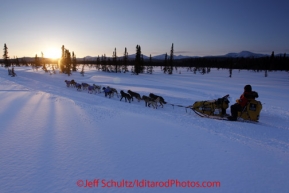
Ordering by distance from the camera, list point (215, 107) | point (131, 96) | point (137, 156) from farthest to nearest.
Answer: point (131, 96) → point (215, 107) → point (137, 156)

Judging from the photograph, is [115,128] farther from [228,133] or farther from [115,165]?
[228,133]

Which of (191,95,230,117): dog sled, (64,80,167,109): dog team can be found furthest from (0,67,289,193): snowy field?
(64,80,167,109): dog team

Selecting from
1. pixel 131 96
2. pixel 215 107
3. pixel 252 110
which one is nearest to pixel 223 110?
pixel 215 107

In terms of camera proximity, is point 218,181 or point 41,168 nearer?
point 218,181

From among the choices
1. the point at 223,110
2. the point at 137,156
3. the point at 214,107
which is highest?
the point at 214,107

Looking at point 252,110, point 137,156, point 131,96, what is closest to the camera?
point 137,156

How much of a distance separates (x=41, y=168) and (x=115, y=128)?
236 centimetres

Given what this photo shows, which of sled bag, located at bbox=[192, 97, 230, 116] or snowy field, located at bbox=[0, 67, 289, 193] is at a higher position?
sled bag, located at bbox=[192, 97, 230, 116]

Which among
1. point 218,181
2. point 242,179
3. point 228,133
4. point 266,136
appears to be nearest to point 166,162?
point 218,181

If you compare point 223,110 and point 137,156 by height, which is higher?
point 223,110

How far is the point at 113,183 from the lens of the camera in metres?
2.72

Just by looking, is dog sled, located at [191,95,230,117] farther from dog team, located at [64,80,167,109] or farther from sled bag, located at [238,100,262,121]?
dog team, located at [64,80,167,109]

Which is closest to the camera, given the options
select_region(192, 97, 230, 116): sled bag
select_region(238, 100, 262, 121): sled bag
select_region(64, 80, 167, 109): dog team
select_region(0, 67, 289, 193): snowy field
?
select_region(0, 67, 289, 193): snowy field

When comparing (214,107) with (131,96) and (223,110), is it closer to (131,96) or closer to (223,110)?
(223,110)
